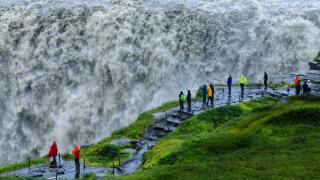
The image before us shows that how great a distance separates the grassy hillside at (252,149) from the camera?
22892 mm

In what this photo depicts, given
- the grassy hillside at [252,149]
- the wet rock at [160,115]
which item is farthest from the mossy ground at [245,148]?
the wet rock at [160,115]

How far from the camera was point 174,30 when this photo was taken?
63.7 m

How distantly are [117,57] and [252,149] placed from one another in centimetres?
3738

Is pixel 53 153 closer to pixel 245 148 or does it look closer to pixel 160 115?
pixel 245 148

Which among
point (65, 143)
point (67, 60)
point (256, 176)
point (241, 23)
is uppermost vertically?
point (241, 23)

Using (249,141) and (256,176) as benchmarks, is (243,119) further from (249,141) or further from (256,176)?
(256,176)

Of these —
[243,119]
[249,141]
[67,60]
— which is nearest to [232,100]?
[243,119]

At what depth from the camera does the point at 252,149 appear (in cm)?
2661

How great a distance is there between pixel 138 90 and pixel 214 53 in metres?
11.0

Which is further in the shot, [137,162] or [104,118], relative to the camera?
[104,118]

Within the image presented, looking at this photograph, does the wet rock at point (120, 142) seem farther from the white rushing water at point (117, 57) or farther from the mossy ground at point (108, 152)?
the white rushing water at point (117, 57)

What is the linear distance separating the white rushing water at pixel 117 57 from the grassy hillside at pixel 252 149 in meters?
22.1

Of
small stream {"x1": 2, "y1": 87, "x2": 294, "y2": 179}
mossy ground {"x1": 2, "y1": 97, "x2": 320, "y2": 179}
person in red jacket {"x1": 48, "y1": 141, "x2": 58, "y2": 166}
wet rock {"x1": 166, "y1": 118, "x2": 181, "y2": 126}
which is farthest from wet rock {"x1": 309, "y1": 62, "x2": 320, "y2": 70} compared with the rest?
person in red jacket {"x1": 48, "y1": 141, "x2": 58, "y2": 166}

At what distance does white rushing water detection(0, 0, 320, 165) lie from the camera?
58188 mm
